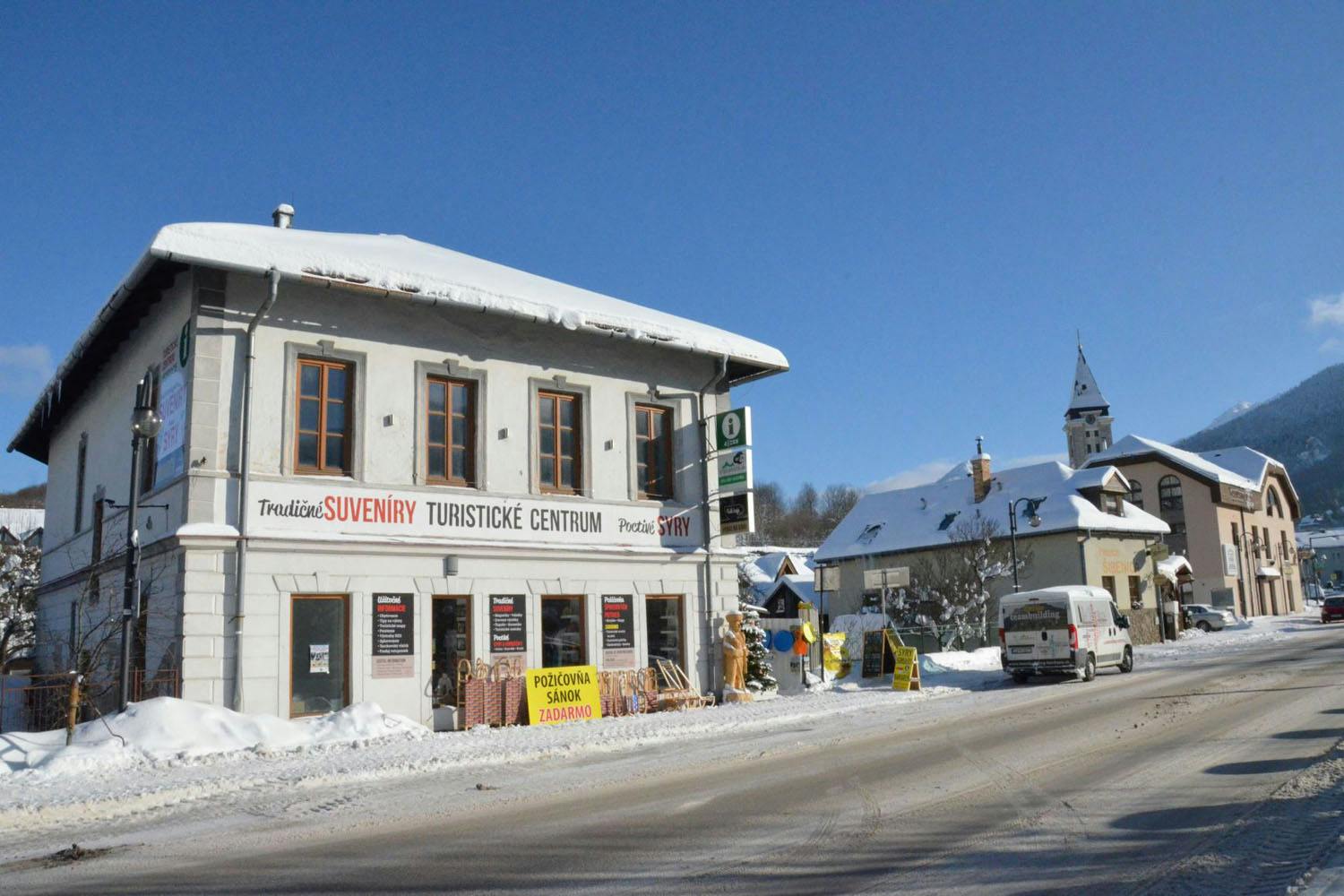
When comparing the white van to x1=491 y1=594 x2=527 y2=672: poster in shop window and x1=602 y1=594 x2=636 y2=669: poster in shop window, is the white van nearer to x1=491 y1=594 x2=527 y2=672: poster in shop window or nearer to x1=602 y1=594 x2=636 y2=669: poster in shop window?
x1=602 y1=594 x2=636 y2=669: poster in shop window

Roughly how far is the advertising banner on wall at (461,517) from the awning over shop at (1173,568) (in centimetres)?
3414

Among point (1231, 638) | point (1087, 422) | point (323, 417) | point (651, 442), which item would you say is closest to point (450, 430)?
point (323, 417)

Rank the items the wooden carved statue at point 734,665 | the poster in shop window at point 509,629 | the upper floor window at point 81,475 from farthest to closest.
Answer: the upper floor window at point 81,475 → the wooden carved statue at point 734,665 → the poster in shop window at point 509,629

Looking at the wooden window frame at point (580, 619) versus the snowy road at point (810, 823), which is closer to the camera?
the snowy road at point (810, 823)

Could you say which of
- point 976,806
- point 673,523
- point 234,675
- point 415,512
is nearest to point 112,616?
point 234,675

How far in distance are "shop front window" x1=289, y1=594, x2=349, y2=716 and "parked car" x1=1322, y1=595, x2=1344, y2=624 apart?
175 ft

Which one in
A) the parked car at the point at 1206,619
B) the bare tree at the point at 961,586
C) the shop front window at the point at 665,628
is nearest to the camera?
the shop front window at the point at 665,628

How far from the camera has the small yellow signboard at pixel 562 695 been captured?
60.1ft

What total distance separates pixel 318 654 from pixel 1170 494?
60.0 m

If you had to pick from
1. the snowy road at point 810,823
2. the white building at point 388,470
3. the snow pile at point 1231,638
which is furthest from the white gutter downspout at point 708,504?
the snow pile at point 1231,638

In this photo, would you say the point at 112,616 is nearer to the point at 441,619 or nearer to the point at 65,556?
the point at 441,619

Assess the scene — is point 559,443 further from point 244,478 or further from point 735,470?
point 244,478

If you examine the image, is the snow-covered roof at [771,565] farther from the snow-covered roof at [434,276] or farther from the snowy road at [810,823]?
the snowy road at [810,823]

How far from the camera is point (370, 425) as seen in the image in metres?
17.8
